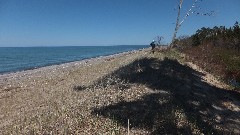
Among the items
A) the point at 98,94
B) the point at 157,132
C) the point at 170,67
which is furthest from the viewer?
the point at 170,67

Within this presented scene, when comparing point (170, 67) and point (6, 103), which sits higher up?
point (170, 67)

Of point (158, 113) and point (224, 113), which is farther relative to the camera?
point (224, 113)

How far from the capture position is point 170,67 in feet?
60.8

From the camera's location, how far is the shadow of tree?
32.2ft

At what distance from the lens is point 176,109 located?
10.9 m

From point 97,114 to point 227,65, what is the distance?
14972 millimetres

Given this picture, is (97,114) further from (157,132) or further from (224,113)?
(224,113)

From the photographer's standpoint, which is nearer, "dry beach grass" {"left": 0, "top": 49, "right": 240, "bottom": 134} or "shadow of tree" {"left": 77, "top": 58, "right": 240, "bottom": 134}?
"dry beach grass" {"left": 0, "top": 49, "right": 240, "bottom": 134}

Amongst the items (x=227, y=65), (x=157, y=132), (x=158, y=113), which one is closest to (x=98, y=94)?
(x=158, y=113)

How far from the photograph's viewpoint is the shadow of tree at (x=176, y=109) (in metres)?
9.80

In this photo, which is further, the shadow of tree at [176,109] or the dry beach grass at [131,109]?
the shadow of tree at [176,109]

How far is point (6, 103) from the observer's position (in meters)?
15.6

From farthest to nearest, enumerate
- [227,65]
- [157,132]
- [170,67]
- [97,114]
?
[227,65]
[170,67]
[97,114]
[157,132]

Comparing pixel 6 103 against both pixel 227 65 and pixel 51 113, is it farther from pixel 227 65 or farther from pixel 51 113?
pixel 227 65
